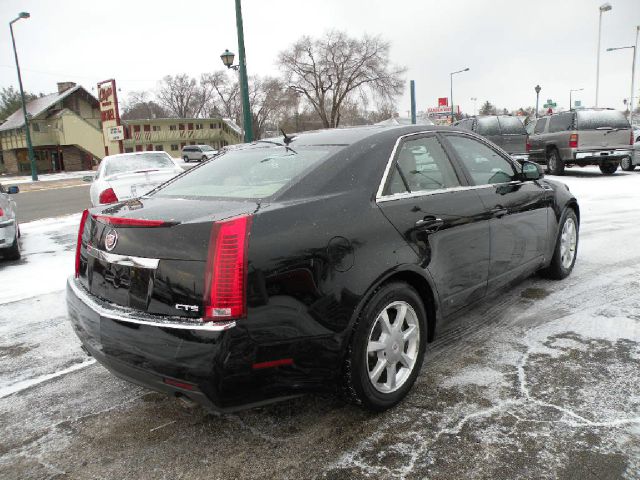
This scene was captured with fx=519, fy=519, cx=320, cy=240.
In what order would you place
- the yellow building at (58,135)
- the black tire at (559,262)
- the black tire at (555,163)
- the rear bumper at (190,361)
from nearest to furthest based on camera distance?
1. the rear bumper at (190,361)
2. the black tire at (559,262)
3. the black tire at (555,163)
4. the yellow building at (58,135)

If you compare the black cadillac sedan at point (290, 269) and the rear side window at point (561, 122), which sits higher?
the rear side window at point (561, 122)

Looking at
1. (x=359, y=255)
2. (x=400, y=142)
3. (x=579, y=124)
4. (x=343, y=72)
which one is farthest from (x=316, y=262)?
(x=343, y=72)

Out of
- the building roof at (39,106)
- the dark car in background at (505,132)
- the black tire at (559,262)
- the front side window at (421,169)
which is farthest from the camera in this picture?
the building roof at (39,106)

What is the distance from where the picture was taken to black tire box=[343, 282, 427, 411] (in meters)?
2.63

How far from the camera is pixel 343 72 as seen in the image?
5078 centimetres

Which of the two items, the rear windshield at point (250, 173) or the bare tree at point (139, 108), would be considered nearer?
the rear windshield at point (250, 173)

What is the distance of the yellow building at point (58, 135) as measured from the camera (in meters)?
49.4

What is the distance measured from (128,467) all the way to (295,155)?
1945 mm

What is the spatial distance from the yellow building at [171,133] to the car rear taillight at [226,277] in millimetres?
70362

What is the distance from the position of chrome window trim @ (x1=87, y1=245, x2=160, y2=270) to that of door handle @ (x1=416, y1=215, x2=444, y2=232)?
1514 mm

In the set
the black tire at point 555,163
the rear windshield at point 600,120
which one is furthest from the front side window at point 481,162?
the black tire at point 555,163

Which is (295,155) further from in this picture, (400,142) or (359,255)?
(359,255)

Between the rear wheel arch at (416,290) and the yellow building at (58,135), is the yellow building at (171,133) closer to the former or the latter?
the yellow building at (58,135)

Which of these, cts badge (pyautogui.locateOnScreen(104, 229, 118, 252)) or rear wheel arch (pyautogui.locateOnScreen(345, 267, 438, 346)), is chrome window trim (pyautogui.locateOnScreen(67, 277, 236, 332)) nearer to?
cts badge (pyautogui.locateOnScreen(104, 229, 118, 252))
